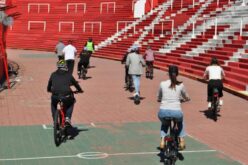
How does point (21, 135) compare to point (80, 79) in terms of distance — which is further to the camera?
point (80, 79)

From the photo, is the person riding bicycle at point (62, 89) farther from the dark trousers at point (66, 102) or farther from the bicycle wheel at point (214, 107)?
the bicycle wheel at point (214, 107)

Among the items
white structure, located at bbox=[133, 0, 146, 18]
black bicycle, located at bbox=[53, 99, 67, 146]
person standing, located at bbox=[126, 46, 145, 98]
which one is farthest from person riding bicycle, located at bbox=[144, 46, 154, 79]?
white structure, located at bbox=[133, 0, 146, 18]

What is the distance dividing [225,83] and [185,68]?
5743 mm

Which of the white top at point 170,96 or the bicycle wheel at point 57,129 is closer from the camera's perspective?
the white top at point 170,96

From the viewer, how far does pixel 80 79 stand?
22.9 metres

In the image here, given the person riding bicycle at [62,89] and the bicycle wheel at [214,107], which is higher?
the person riding bicycle at [62,89]

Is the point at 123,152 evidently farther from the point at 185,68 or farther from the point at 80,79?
the point at 185,68

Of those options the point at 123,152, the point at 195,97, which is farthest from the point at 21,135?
the point at 195,97

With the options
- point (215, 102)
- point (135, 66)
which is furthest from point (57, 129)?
point (135, 66)

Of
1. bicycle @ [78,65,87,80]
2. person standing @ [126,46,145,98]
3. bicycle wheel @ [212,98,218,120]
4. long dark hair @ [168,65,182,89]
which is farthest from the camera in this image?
bicycle @ [78,65,87,80]

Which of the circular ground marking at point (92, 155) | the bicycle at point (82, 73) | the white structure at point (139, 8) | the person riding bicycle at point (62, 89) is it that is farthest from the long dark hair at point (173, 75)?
the white structure at point (139, 8)

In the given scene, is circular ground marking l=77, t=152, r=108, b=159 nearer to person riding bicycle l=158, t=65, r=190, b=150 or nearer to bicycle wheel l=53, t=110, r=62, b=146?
A: bicycle wheel l=53, t=110, r=62, b=146

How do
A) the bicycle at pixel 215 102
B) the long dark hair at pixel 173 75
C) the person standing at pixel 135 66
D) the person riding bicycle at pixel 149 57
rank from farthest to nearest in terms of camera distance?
the person riding bicycle at pixel 149 57, the person standing at pixel 135 66, the bicycle at pixel 215 102, the long dark hair at pixel 173 75

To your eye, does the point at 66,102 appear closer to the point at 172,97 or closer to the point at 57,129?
the point at 57,129
